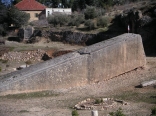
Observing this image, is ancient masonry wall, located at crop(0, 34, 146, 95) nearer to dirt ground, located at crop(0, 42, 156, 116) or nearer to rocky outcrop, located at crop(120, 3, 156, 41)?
dirt ground, located at crop(0, 42, 156, 116)

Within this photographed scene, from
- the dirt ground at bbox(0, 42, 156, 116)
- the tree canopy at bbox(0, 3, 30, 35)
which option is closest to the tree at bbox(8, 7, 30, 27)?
the tree canopy at bbox(0, 3, 30, 35)

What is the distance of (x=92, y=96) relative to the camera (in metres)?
14.4

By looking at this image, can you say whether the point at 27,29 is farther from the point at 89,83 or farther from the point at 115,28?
the point at 89,83

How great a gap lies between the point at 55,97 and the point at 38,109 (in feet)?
6.99

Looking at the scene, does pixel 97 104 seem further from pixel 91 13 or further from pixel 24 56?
pixel 91 13

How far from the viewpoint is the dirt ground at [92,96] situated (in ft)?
38.5

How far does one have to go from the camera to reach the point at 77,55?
16.8 metres

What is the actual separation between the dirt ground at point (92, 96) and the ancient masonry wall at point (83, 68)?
38 centimetres

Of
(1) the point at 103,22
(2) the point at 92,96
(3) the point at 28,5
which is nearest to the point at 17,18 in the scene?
(1) the point at 103,22

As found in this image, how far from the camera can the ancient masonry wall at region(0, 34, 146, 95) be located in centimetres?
1545

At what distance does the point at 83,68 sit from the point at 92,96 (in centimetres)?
226

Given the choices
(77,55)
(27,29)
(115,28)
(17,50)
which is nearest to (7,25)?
(27,29)

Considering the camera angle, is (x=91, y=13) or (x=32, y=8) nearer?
(x=91, y=13)

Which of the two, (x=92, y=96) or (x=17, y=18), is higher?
(x=17, y=18)
